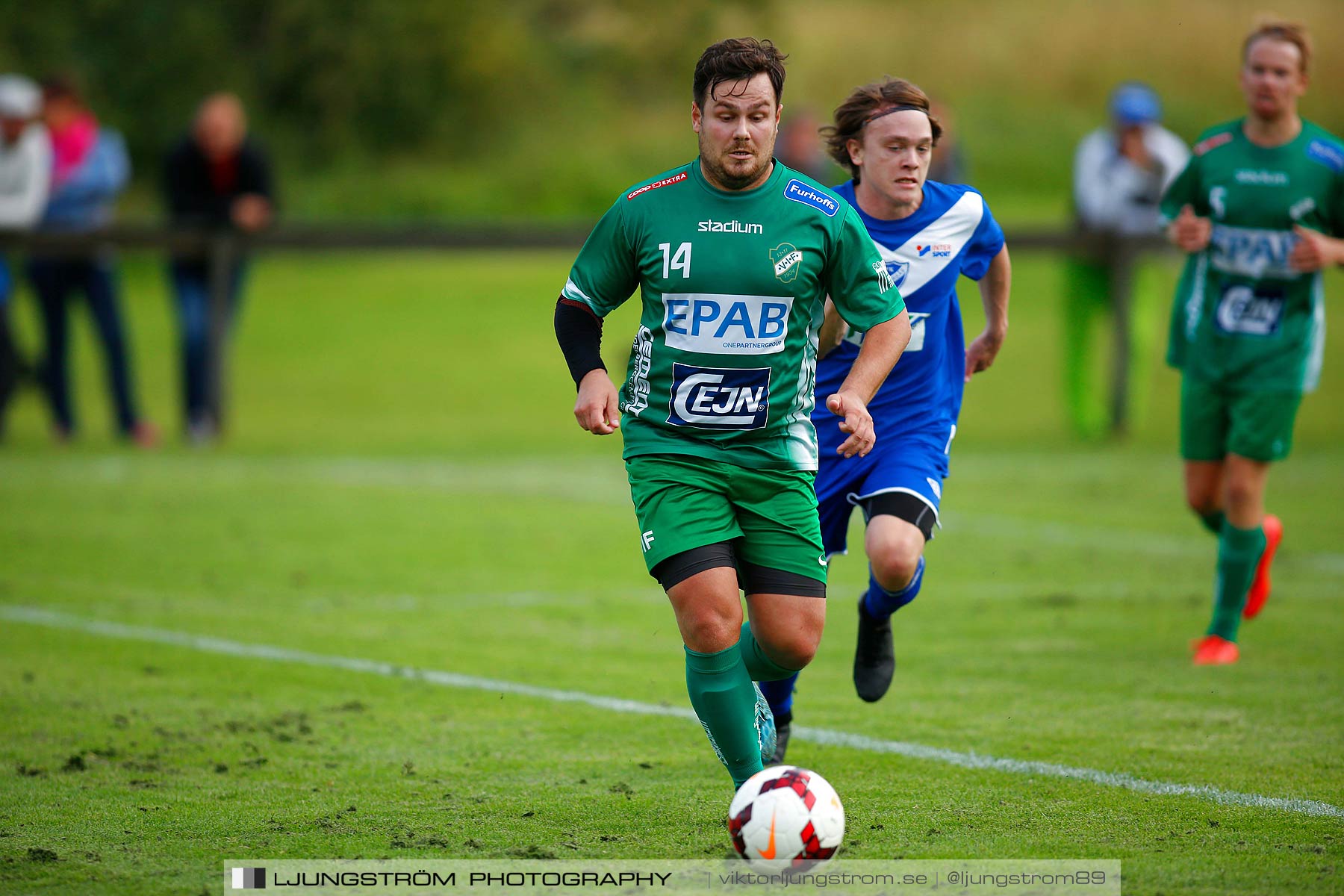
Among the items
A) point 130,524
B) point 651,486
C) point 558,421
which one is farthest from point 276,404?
point 651,486

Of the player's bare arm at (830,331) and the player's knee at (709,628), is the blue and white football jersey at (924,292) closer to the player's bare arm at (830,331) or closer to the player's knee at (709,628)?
the player's bare arm at (830,331)

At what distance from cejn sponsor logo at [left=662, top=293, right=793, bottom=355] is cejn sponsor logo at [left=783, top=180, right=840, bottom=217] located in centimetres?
28

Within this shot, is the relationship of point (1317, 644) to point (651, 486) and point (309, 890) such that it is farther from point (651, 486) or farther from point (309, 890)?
point (309, 890)

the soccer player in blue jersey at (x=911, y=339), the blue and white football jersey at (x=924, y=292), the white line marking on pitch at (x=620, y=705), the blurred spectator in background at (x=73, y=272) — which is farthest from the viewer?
the blurred spectator in background at (x=73, y=272)

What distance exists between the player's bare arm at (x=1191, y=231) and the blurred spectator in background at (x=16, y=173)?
976cm

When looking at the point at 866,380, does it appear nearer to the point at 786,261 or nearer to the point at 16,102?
the point at 786,261

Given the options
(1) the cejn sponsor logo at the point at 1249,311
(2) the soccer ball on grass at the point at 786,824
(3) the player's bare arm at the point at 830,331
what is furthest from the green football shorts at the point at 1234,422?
(2) the soccer ball on grass at the point at 786,824

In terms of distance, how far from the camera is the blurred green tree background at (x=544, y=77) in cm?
2992

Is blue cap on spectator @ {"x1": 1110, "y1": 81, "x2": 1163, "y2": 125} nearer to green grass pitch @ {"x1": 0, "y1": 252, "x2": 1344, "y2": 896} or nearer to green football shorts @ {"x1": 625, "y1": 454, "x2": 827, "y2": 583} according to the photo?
green grass pitch @ {"x1": 0, "y1": 252, "x2": 1344, "y2": 896}

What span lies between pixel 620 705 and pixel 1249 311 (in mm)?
3104

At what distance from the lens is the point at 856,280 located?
466 centimetres

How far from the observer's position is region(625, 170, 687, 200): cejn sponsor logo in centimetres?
466

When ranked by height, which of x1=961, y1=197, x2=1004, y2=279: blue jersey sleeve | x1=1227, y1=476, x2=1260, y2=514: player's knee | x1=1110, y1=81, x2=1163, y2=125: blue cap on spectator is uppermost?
x1=961, y1=197, x2=1004, y2=279: blue jersey sleeve

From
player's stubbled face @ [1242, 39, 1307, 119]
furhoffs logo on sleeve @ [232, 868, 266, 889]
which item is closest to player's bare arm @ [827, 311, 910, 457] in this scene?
furhoffs logo on sleeve @ [232, 868, 266, 889]
